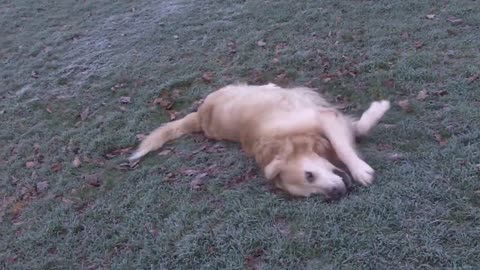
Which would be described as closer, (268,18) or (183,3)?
(268,18)

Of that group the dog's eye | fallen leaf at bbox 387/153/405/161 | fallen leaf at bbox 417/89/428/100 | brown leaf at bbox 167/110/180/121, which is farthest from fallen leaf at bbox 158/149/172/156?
fallen leaf at bbox 417/89/428/100

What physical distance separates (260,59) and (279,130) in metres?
2.44

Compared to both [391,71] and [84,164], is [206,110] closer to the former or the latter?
[84,164]

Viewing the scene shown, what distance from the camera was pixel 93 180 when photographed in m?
5.17

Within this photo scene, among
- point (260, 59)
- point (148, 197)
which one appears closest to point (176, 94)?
point (260, 59)

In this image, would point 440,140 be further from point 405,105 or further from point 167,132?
point 167,132

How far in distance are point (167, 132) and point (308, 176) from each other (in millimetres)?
1814

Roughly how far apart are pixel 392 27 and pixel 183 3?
3922 mm

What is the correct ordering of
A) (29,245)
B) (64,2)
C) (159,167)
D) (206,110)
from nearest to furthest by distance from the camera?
(29,245), (159,167), (206,110), (64,2)

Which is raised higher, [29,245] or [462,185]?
[462,185]

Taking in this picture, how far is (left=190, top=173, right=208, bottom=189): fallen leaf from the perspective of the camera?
4.64m

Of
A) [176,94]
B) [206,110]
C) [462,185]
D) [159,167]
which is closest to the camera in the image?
[462,185]

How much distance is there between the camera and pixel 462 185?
385cm

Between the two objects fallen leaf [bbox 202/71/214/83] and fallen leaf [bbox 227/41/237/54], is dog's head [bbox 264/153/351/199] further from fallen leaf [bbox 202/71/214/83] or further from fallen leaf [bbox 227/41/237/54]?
fallen leaf [bbox 227/41/237/54]
